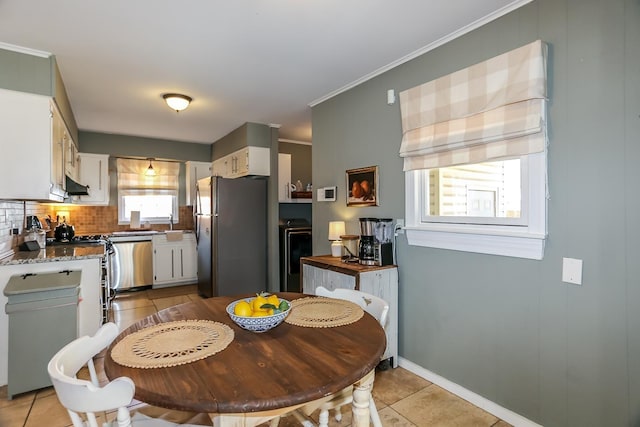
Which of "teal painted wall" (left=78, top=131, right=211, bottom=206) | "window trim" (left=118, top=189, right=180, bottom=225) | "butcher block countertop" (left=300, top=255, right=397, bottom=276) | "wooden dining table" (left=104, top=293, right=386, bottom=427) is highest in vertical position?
"teal painted wall" (left=78, top=131, right=211, bottom=206)

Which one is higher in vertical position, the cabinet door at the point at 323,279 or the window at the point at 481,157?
the window at the point at 481,157

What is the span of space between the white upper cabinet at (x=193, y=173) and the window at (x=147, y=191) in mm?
310

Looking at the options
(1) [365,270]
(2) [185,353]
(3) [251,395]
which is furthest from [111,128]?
(3) [251,395]

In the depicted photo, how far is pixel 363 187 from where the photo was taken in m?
3.02

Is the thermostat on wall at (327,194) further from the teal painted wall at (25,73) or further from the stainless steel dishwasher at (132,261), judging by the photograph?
the stainless steel dishwasher at (132,261)

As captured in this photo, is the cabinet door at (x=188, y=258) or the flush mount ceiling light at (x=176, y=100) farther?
the cabinet door at (x=188, y=258)

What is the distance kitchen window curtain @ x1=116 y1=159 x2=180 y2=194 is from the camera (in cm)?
549

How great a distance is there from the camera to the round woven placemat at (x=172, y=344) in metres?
1.09

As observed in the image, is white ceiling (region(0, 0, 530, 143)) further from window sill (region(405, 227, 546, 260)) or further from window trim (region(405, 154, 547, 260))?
window sill (region(405, 227, 546, 260))

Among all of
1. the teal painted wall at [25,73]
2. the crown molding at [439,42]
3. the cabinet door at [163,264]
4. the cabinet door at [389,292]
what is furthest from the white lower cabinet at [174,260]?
the cabinet door at [389,292]

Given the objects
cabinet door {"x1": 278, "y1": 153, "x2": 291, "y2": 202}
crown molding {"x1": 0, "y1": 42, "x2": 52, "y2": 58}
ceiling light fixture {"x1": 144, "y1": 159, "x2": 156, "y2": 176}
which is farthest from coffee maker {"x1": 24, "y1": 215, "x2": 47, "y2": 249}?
cabinet door {"x1": 278, "y1": 153, "x2": 291, "y2": 202}

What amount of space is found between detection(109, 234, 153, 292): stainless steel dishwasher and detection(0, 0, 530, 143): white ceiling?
7.19 feet

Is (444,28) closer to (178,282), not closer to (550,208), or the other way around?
(550,208)

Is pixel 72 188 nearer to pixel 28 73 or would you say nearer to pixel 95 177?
pixel 95 177
